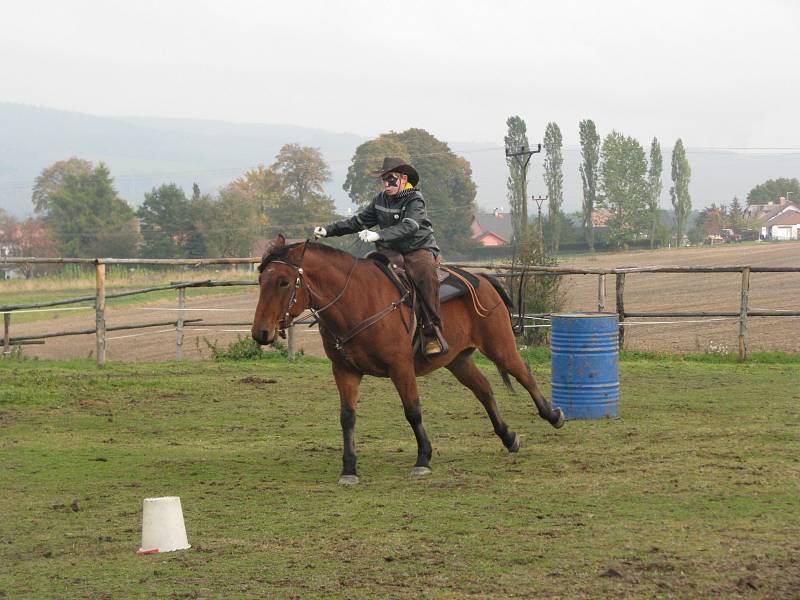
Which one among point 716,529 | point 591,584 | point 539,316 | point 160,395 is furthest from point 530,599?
point 539,316

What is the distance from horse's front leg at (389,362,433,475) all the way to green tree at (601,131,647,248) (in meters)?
85.4

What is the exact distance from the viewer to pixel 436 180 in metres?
83.6

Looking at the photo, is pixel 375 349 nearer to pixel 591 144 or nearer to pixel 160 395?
pixel 160 395

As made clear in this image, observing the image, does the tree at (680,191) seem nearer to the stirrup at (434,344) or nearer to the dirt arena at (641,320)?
the dirt arena at (641,320)

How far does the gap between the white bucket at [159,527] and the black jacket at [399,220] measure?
3.30m

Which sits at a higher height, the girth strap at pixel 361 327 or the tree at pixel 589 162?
the tree at pixel 589 162

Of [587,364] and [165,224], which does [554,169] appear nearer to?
[165,224]

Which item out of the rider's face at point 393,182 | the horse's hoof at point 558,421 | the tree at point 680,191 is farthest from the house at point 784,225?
the rider's face at point 393,182

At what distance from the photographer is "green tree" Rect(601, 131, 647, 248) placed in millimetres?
95500

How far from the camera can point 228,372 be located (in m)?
16.7

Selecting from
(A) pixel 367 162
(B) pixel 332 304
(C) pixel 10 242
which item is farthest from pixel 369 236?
(C) pixel 10 242

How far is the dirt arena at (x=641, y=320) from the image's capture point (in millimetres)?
25734

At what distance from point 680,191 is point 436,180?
104ft

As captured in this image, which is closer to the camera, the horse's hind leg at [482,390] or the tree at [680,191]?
the horse's hind leg at [482,390]
